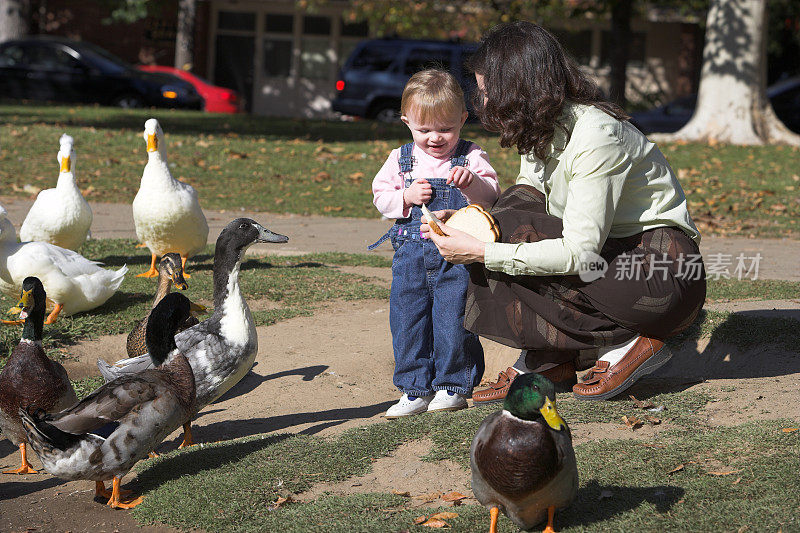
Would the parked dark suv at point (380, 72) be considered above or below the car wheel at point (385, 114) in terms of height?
above

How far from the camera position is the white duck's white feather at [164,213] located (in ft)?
23.7

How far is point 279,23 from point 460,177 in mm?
28771

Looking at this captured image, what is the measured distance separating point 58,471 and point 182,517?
0.66 meters

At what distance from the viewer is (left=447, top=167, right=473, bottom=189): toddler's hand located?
175 inches

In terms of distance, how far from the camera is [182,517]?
375 centimetres

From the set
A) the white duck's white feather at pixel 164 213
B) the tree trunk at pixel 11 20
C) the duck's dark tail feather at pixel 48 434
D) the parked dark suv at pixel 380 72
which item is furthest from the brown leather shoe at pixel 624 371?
the tree trunk at pixel 11 20

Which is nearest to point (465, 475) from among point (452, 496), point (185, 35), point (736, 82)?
point (452, 496)

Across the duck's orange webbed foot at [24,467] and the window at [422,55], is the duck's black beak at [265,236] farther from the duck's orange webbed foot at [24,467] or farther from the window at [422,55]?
the window at [422,55]

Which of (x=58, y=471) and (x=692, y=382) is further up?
(x=692, y=382)

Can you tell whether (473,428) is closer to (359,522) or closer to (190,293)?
(359,522)

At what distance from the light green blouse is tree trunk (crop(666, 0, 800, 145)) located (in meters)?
13.0

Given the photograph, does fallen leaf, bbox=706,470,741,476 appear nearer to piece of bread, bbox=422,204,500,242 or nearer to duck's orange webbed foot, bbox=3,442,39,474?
piece of bread, bbox=422,204,500,242

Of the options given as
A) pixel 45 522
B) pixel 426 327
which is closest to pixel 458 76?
pixel 426 327

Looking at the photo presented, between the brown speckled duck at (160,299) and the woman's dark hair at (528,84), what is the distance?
7.01 feet
